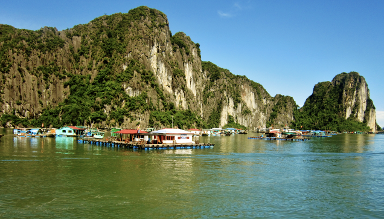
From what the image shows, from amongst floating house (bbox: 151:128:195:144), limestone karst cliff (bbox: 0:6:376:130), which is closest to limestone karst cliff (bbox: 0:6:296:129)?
limestone karst cliff (bbox: 0:6:376:130)

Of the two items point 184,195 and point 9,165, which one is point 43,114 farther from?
point 184,195

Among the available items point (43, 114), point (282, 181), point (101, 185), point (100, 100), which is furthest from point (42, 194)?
point (43, 114)

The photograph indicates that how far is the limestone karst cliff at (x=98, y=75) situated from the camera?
12950 centimetres

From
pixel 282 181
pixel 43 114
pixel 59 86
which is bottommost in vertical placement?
pixel 282 181

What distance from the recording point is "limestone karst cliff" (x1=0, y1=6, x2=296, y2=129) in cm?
12950

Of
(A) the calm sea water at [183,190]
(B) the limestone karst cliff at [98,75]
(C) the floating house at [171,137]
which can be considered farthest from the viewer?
(B) the limestone karst cliff at [98,75]

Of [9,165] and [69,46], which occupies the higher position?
[69,46]

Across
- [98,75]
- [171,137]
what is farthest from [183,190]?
[98,75]

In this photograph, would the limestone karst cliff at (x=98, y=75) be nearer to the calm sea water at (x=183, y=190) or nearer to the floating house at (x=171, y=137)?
the floating house at (x=171, y=137)

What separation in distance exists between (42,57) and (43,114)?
33153 mm

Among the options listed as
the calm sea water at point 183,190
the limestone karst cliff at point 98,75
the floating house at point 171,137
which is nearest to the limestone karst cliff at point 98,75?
the limestone karst cliff at point 98,75

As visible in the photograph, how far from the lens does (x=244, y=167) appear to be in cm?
3781

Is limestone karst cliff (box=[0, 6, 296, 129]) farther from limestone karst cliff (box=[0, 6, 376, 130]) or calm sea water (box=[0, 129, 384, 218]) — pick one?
calm sea water (box=[0, 129, 384, 218])

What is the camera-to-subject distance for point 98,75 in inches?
5605
